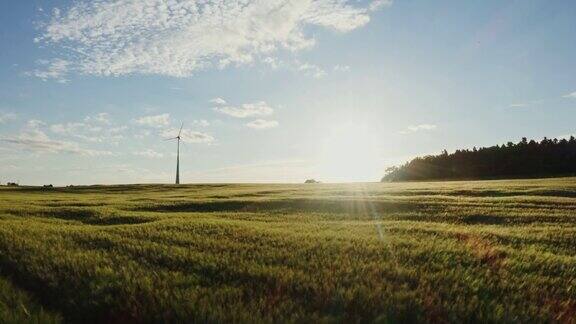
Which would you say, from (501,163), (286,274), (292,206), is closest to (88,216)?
(292,206)

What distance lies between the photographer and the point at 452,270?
27.6 ft

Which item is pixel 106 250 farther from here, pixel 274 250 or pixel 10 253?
pixel 274 250

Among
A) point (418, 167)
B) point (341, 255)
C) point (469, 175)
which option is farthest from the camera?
point (418, 167)

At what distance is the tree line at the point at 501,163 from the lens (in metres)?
93.3

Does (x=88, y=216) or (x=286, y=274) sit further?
(x=88, y=216)

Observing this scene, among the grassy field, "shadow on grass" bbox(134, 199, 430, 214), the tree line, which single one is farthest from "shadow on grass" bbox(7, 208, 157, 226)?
the tree line

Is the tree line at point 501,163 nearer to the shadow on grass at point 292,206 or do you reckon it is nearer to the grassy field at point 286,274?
the shadow on grass at point 292,206

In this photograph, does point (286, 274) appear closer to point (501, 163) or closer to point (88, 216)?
point (88, 216)

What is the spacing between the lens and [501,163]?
101 meters

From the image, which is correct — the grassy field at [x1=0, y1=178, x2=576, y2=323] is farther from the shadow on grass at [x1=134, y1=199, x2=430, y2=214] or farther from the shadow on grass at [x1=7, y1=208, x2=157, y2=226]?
the shadow on grass at [x1=134, y1=199, x2=430, y2=214]

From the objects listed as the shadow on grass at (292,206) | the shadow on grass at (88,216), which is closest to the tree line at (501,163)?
the shadow on grass at (292,206)

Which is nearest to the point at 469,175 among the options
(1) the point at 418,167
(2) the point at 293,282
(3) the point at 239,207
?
(1) the point at 418,167

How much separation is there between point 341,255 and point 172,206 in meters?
18.7

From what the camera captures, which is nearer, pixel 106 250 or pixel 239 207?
pixel 106 250
